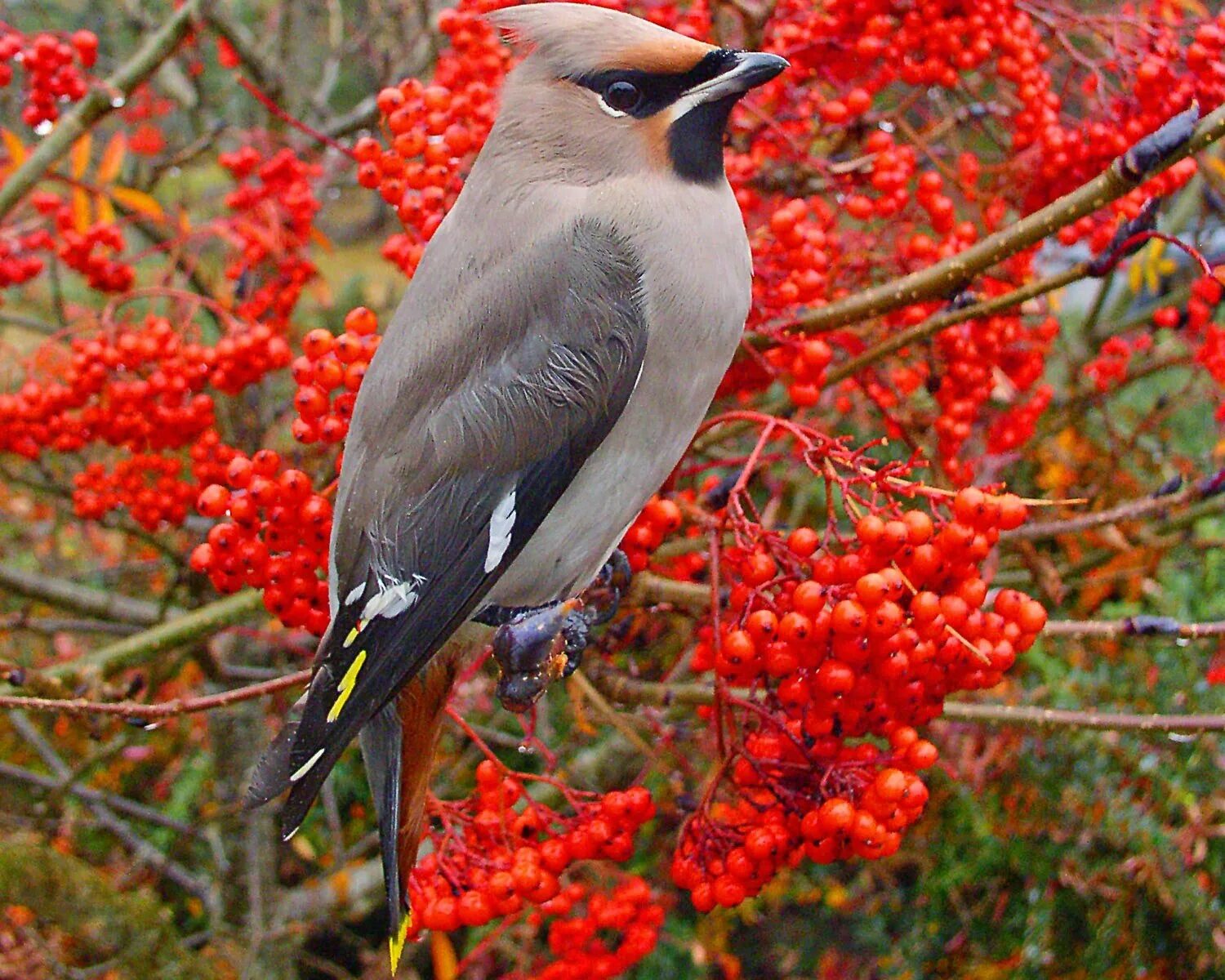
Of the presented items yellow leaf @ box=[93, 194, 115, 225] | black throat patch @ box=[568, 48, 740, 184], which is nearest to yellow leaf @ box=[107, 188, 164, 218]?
yellow leaf @ box=[93, 194, 115, 225]

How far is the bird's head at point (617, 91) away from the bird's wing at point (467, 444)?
11cm

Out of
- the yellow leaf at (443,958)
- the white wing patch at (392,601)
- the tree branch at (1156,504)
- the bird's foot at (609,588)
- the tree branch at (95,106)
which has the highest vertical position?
the tree branch at (95,106)

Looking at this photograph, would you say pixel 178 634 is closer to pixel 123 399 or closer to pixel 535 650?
pixel 123 399

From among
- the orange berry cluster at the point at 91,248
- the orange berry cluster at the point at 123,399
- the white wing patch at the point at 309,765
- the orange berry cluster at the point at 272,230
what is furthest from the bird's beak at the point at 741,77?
the orange berry cluster at the point at 91,248

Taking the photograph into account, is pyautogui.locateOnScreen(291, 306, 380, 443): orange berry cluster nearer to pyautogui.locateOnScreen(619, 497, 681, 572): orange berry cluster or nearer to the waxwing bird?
the waxwing bird

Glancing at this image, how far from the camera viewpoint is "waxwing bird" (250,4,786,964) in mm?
1459

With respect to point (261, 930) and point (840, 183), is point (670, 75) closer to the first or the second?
point (840, 183)

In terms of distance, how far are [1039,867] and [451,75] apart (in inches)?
76.6

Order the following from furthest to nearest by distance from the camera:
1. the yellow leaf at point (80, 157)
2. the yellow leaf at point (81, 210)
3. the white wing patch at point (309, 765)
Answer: the yellow leaf at point (80, 157), the yellow leaf at point (81, 210), the white wing patch at point (309, 765)

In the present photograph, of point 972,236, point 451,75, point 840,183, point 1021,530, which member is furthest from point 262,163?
point 1021,530

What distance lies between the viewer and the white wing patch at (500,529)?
150cm

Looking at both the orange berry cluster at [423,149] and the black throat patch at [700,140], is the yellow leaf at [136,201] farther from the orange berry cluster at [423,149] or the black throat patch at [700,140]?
the black throat patch at [700,140]

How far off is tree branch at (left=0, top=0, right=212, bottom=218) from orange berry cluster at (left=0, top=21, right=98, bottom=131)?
0.05 m

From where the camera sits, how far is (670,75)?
1461mm
